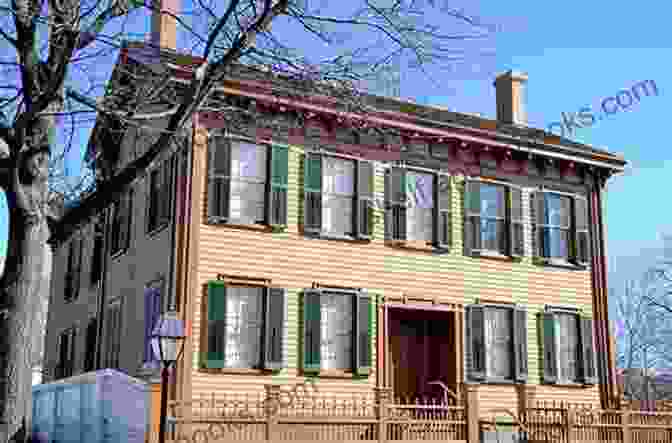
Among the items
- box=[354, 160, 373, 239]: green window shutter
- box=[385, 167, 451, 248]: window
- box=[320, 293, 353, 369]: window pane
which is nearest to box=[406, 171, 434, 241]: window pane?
box=[385, 167, 451, 248]: window

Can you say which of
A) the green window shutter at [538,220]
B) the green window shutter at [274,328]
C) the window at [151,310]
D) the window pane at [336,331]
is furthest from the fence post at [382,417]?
the green window shutter at [538,220]

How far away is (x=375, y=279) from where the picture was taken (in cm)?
1919

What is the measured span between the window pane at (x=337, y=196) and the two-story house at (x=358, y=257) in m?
0.03

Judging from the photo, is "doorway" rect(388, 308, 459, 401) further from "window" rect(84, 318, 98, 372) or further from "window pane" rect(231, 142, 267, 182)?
"window" rect(84, 318, 98, 372)

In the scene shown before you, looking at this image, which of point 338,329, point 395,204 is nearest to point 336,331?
point 338,329

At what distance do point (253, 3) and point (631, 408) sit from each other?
564 inches

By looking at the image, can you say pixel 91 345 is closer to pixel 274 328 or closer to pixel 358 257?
pixel 274 328

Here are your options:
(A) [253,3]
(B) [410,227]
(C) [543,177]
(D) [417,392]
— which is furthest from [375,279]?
(A) [253,3]

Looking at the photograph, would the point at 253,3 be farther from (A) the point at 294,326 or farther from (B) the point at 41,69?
(A) the point at 294,326

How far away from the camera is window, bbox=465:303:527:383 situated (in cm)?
2002

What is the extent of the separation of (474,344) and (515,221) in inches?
132

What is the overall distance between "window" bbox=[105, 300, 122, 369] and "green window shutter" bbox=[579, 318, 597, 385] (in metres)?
11.3

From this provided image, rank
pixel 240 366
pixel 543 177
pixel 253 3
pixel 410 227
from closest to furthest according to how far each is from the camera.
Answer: pixel 253 3 < pixel 240 366 < pixel 410 227 < pixel 543 177

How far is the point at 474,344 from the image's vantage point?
20.1 metres
